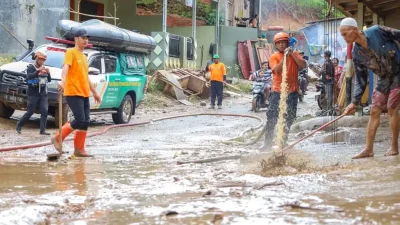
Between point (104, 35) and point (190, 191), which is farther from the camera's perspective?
point (104, 35)

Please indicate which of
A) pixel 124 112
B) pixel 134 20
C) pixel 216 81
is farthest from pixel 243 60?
pixel 124 112

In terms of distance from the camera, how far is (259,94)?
67.6 feet

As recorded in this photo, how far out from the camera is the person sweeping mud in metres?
6.95

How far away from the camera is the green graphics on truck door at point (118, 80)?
14.7m

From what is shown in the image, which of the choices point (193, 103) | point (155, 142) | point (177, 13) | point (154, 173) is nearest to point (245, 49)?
point (177, 13)

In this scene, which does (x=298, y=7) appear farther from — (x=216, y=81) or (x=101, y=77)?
(x=101, y=77)

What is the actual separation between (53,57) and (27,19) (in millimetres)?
6467

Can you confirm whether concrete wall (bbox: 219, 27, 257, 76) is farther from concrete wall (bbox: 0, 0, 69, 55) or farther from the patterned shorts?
the patterned shorts

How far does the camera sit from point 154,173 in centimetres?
687

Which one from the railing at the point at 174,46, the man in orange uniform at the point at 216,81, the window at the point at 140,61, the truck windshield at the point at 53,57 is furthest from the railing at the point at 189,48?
the truck windshield at the point at 53,57

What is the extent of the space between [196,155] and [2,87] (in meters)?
6.34

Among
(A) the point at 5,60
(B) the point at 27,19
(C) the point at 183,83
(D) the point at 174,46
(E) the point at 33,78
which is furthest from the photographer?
(D) the point at 174,46

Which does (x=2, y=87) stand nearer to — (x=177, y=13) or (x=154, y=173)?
(x=154, y=173)

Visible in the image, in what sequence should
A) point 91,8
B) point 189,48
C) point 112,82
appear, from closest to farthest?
point 112,82 < point 91,8 < point 189,48
